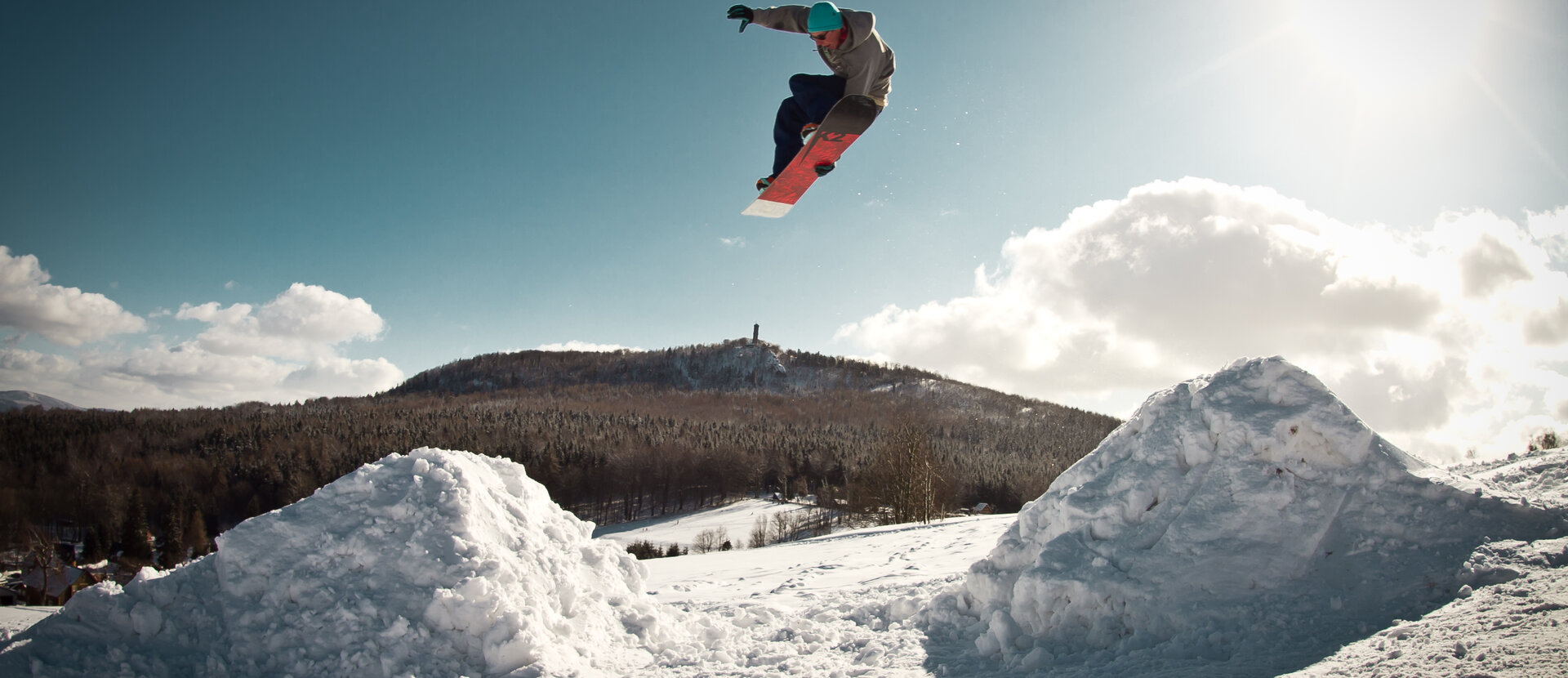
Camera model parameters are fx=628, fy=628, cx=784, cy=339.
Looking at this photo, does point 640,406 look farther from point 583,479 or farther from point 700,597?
point 700,597

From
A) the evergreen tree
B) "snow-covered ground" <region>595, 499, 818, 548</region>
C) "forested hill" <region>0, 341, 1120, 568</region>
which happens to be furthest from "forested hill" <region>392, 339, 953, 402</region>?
the evergreen tree

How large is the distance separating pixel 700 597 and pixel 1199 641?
235 inches

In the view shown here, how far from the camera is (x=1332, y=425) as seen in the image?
5.07m

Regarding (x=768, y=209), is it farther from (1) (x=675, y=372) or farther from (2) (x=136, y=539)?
(1) (x=675, y=372)

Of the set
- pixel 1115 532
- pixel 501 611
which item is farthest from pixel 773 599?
pixel 1115 532

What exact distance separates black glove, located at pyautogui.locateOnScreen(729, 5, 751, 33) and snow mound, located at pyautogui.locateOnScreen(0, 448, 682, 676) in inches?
207

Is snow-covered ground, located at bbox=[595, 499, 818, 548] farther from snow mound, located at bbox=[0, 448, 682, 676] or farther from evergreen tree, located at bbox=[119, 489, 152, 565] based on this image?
snow mound, located at bbox=[0, 448, 682, 676]

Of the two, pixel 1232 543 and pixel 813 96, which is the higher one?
pixel 813 96

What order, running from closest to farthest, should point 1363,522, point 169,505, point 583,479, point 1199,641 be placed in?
1. point 1199,641
2. point 1363,522
3. point 169,505
4. point 583,479

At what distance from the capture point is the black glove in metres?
5.67

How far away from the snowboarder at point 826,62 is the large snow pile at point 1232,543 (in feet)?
14.5

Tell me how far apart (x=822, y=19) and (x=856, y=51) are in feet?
2.63

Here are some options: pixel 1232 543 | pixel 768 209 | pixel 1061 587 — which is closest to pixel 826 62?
pixel 768 209

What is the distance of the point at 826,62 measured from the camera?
22.0ft
